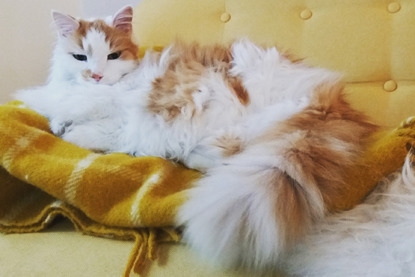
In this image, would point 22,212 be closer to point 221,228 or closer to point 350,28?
point 221,228

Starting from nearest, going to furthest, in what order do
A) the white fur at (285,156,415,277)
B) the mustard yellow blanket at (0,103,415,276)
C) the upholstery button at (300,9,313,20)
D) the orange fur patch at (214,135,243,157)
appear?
the white fur at (285,156,415,277) → the mustard yellow blanket at (0,103,415,276) → the orange fur patch at (214,135,243,157) → the upholstery button at (300,9,313,20)

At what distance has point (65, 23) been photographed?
1.15m

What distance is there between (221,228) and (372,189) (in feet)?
1.09

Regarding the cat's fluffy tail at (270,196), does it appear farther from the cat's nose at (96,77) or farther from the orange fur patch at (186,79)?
the cat's nose at (96,77)

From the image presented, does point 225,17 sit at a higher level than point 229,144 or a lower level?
higher

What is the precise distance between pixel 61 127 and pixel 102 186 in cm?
32

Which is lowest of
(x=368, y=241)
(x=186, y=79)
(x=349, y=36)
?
(x=368, y=241)

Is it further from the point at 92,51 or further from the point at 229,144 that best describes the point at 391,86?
the point at 92,51

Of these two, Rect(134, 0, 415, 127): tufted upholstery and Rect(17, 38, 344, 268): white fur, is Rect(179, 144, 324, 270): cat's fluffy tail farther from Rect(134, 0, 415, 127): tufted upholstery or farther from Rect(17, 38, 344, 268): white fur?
Rect(134, 0, 415, 127): tufted upholstery

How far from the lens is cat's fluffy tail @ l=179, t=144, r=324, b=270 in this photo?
2.04 feet

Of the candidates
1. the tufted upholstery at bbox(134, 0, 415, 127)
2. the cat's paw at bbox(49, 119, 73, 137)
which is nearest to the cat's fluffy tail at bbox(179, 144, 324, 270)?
the cat's paw at bbox(49, 119, 73, 137)

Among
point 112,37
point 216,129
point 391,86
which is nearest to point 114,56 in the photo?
point 112,37

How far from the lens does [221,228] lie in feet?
2.08

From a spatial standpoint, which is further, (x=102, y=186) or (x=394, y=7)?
(x=394, y=7)
